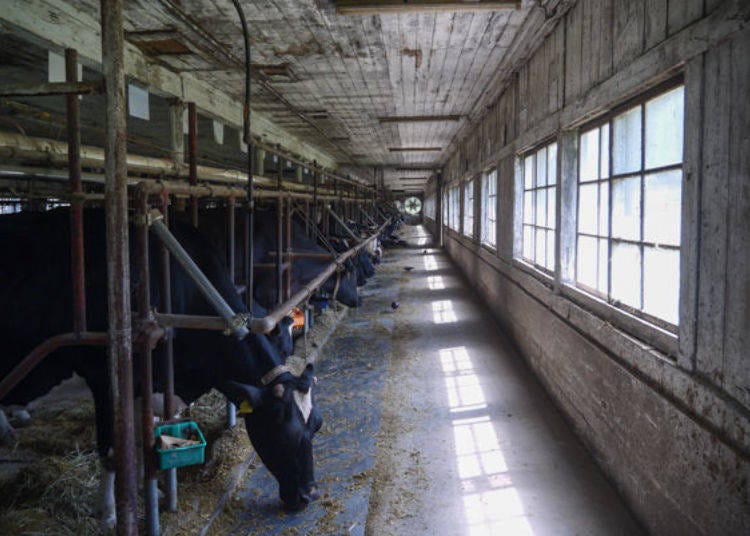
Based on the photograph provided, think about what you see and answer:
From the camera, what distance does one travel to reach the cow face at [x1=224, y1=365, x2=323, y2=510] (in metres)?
3.13

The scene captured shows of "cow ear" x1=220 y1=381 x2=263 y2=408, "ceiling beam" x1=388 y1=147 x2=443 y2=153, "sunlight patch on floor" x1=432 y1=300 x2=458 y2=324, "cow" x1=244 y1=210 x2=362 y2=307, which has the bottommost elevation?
"sunlight patch on floor" x1=432 y1=300 x2=458 y2=324

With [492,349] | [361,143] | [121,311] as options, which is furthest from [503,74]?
[361,143]

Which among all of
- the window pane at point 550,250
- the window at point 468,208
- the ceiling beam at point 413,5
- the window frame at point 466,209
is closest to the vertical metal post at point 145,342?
the ceiling beam at point 413,5

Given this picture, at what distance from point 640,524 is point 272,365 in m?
2.38

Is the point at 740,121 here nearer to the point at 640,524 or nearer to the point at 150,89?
the point at 640,524

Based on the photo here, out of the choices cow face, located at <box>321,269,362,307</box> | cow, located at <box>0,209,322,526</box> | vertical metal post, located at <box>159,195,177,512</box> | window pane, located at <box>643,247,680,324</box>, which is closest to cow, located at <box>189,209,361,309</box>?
cow face, located at <box>321,269,362,307</box>

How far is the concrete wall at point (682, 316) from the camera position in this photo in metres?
2.22

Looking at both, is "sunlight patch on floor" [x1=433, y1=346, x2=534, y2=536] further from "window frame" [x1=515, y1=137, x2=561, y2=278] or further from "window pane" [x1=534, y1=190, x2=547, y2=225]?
"window pane" [x1=534, y1=190, x2=547, y2=225]

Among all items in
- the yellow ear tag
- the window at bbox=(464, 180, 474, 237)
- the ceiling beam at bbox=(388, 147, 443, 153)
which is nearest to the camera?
the yellow ear tag

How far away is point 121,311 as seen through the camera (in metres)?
2.29

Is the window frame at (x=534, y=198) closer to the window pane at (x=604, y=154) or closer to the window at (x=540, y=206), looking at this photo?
the window at (x=540, y=206)

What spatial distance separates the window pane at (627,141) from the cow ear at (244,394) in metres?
2.77

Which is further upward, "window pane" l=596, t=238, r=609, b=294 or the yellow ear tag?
"window pane" l=596, t=238, r=609, b=294

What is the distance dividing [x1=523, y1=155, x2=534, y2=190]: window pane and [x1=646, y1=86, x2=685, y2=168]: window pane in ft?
11.1
